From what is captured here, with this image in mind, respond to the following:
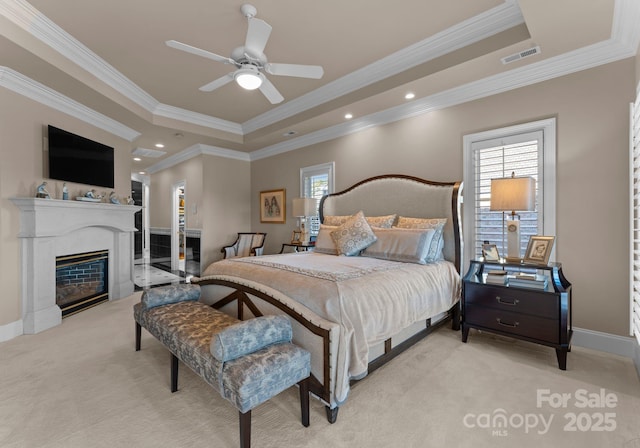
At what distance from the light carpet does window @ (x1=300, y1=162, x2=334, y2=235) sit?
307 centimetres

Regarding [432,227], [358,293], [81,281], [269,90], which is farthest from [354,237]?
[81,281]

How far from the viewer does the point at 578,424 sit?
1.82 m

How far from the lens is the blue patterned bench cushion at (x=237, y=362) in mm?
1551

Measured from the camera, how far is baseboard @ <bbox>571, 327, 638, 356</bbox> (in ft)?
8.57

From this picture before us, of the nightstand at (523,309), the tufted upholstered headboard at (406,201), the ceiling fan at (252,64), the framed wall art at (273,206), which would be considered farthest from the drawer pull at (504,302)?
the framed wall art at (273,206)

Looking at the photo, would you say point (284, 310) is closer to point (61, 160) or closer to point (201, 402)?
point (201, 402)

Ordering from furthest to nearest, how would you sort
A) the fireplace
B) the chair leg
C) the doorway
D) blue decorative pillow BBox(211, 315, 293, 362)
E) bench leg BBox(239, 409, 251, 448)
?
the doorway
the fireplace
the chair leg
blue decorative pillow BBox(211, 315, 293, 362)
bench leg BBox(239, 409, 251, 448)

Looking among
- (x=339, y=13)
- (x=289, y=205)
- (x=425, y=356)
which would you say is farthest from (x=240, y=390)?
(x=289, y=205)

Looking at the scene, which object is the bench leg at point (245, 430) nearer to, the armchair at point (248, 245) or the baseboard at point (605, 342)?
the baseboard at point (605, 342)

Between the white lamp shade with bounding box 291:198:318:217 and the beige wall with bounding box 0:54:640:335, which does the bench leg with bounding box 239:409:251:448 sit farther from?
the white lamp shade with bounding box 291:198:318:217

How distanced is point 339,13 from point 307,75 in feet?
2.10

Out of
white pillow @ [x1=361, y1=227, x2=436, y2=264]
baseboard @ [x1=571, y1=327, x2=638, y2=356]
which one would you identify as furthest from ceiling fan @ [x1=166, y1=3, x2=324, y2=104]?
baseboard @ [x1=571, y1=327, x2=638, y2=356]

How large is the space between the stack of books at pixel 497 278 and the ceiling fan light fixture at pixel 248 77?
2.81 m

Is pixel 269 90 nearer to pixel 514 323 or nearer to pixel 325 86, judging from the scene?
pixel 325 86
